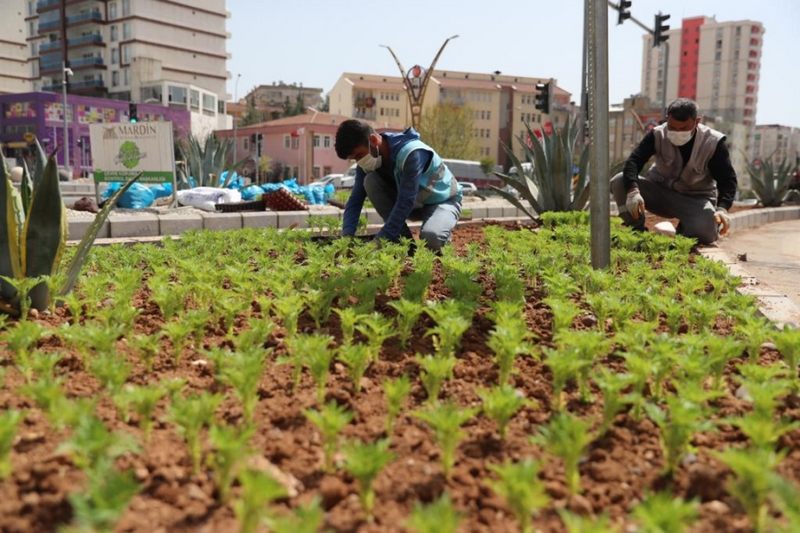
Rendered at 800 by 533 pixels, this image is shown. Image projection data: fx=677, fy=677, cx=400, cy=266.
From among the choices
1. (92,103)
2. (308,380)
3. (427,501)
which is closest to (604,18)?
(308,380)

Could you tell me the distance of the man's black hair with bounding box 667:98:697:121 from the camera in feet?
18.3

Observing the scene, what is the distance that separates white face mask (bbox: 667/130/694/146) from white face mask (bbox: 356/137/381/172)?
2.59m

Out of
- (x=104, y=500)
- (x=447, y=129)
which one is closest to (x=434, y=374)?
(x=104, y=500)

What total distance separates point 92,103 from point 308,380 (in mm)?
54709

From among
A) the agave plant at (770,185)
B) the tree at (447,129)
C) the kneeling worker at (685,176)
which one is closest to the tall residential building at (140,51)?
the tree at (447,129)

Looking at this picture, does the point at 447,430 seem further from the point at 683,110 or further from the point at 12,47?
the point at 12,47

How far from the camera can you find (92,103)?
50.5m

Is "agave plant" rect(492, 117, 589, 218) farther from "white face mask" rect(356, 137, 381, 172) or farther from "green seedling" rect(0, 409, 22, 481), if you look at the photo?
"green seedling" rect(0, 409, 22, 481)

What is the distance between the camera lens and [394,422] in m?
1.97

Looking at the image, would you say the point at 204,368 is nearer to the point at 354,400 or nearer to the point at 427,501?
the point at 354,400

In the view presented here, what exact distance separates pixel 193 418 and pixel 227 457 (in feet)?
0.66

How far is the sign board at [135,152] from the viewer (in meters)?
9.34

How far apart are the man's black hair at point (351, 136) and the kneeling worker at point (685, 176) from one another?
2.23 meters

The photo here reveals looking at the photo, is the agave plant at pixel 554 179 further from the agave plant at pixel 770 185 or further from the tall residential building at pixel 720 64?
the tall residential building at pixel 720 64
